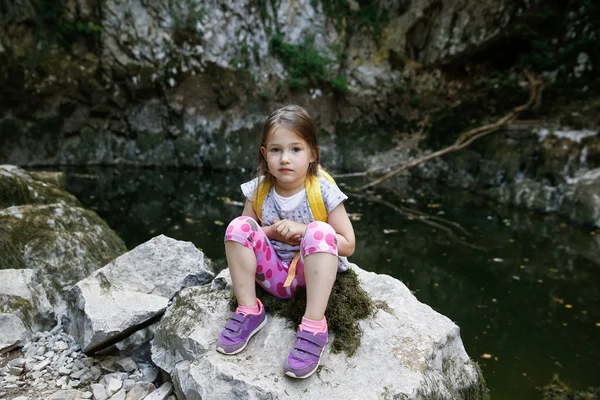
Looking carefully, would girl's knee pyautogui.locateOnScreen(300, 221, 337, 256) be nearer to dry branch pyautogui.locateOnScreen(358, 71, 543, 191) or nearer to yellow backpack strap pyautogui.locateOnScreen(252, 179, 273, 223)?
yellow backpack strap pyautogui.locateOnScreen(252, 179, 273, 223)

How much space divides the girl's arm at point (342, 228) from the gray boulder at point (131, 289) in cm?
97

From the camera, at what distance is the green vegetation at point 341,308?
205 cm

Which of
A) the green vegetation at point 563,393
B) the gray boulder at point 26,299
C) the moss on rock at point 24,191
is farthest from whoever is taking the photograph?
the moss on rock at point 24,191

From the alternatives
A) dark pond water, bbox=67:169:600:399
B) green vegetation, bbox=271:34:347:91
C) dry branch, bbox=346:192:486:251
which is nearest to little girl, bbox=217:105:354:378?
dark pond water, bbox=67:169:600:399

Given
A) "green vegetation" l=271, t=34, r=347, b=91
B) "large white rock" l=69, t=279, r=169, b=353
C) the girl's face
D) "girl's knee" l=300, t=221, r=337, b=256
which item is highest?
"green vegetation" l=271, t=34, r=347, b=91

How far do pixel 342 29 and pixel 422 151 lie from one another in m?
3.73

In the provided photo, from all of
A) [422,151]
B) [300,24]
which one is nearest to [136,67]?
[300,24]

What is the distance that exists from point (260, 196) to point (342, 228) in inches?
17.3

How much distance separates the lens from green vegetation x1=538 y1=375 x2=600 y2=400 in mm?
3170

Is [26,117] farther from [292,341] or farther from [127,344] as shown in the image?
[292,341]

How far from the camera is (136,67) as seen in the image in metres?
10.1

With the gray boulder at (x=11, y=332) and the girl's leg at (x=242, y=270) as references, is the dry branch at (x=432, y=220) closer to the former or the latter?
the girl's leg at (x=242, y=270)

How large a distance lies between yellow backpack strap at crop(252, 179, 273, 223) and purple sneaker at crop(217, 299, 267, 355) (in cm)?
48

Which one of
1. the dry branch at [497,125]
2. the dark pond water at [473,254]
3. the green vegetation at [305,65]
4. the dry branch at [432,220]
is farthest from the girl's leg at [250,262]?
the green vegetation at [305,65]
